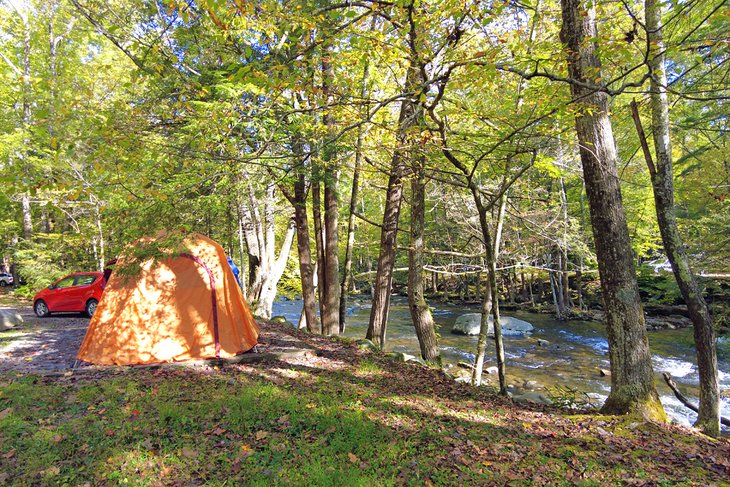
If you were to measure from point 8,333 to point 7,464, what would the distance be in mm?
7788

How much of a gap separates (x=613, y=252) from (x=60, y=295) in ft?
48.0

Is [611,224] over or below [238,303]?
over

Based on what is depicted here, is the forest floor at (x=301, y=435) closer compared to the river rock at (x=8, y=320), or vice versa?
the forest floor at (x=301, y=435)

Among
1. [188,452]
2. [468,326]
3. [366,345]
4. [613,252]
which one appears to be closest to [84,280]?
[366,345]

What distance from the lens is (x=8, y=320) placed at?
10359 millimetres

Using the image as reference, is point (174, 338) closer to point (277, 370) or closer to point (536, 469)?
point (277, 370)

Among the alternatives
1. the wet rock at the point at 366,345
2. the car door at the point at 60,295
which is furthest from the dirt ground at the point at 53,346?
the wet rock at the point at 366,345

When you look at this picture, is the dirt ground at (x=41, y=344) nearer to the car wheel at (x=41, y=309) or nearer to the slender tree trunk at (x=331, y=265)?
the car wheel at (x=41, y=309)

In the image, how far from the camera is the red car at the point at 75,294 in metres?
12.6

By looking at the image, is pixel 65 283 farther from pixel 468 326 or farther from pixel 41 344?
pixel 468 326

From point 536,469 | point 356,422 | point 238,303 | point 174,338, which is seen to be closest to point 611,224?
point 536,469

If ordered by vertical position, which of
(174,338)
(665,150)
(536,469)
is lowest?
(536,469)

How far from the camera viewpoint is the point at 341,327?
12430mm

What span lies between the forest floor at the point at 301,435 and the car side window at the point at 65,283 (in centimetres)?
727
